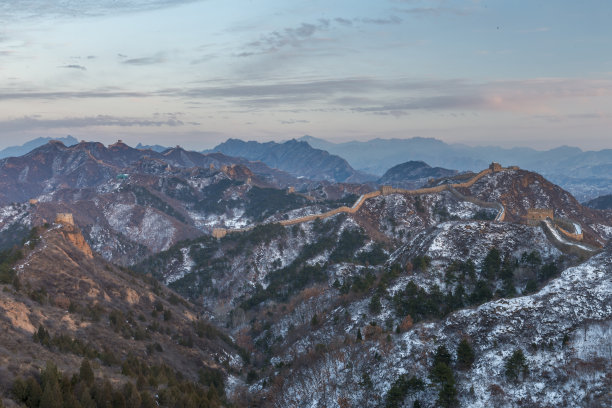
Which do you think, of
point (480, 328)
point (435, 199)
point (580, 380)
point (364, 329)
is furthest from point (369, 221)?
point (580, 380)

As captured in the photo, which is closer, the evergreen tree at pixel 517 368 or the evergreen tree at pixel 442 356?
the evergreen tree at pixel 517 368

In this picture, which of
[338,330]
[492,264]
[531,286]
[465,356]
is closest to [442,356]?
[465,356]

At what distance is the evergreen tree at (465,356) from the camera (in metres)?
50.0

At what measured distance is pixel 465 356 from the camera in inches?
1976

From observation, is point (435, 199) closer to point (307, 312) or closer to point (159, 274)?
point (307, 312)

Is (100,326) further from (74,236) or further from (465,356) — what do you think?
(465,356)

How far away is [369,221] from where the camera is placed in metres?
144

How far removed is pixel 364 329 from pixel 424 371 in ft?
48.2

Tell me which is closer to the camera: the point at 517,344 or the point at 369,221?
the point at 517,344

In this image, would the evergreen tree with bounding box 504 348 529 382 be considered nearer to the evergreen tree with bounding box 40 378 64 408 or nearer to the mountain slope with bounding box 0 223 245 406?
the mountain slope with bounding box 0 223 245 406

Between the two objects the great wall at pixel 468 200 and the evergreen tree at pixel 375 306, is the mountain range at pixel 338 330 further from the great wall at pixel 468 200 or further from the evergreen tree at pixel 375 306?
the great wall at pixel 468 200

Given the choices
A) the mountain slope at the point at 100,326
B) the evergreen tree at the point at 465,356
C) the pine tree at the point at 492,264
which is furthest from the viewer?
the pine tree at the point at 492,264

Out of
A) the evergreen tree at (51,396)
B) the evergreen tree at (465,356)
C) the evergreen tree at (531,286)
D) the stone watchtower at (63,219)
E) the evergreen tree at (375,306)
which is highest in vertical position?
the evergreen tree at (51,396)

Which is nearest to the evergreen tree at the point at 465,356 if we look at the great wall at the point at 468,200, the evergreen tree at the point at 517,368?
the evergreen tree at the point at 517,368
